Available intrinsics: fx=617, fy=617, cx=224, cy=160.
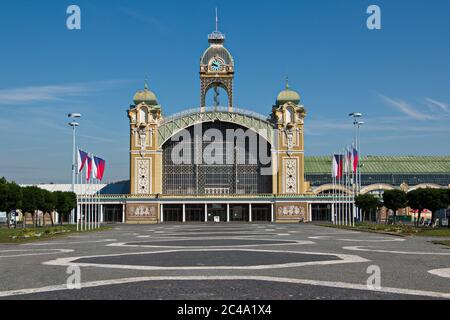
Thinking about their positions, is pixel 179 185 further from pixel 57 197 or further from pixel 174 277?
pixel 174 277

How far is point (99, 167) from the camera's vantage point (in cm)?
9094

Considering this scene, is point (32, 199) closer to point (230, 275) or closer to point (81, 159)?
point (81, 159)

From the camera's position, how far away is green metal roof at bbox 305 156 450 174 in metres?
A: 166

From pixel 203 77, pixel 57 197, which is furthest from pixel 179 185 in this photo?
pixel 57 197

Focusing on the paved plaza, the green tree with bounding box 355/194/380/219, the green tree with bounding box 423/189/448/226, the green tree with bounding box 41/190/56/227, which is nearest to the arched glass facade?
the green tree with bounding box 355/194/380/219

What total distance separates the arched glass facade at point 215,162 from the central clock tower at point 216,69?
9426 millimetres

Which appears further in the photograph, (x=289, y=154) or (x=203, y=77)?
(x=203, y=77)

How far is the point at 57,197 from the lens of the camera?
105750 mm

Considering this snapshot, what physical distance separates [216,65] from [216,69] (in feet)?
3.57

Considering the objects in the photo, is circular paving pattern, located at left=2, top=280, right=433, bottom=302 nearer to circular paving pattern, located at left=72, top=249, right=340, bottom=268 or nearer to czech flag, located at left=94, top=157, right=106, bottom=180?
circular paving pattern, located at left=72, top=249, right=340, bottom=268

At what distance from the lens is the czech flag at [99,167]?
89125 millimetres
